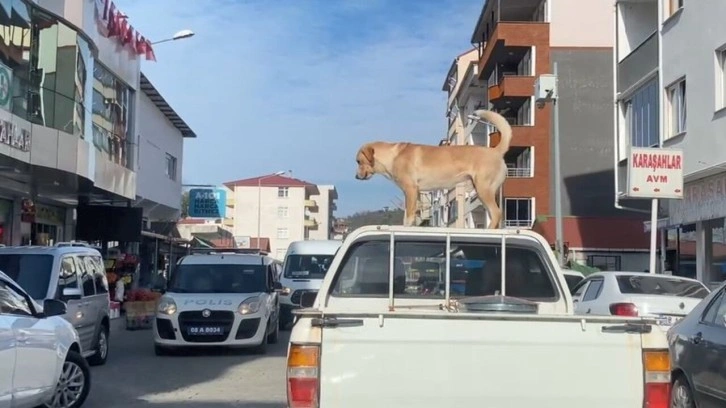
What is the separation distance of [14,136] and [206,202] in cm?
2784

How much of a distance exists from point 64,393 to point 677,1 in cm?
1692

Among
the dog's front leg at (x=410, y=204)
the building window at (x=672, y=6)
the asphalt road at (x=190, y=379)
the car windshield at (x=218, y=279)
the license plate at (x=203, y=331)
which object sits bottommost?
the asphalt road at (x=190, y=379)

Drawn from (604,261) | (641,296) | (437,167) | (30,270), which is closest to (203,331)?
(30,270)

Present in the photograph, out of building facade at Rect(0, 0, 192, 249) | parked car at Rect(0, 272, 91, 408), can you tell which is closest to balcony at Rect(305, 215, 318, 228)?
building facade at Rect(0, 0, 192, 249)

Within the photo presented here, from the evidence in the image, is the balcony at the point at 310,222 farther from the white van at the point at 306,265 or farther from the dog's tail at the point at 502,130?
the dog's tail at the point at 502,130

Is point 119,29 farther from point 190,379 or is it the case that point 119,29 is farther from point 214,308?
point 190,379

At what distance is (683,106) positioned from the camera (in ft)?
69.1

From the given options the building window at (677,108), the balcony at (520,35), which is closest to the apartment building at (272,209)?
the balcony at (520,35)

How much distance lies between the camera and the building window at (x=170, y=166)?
4028 centimetres

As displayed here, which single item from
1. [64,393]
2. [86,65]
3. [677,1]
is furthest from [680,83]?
[64,393]

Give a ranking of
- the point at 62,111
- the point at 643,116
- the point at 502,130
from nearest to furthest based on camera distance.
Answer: the point at 502,130
the point at 62,111
the point at 643,116

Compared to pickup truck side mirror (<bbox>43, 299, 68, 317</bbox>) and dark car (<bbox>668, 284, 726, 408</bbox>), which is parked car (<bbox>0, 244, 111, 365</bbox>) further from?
dark car (<bbox>668, 284, 726, 408</bbox>)

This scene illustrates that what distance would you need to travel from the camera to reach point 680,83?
69.1ft

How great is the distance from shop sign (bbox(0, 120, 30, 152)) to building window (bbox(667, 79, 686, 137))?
14009 millimetres
